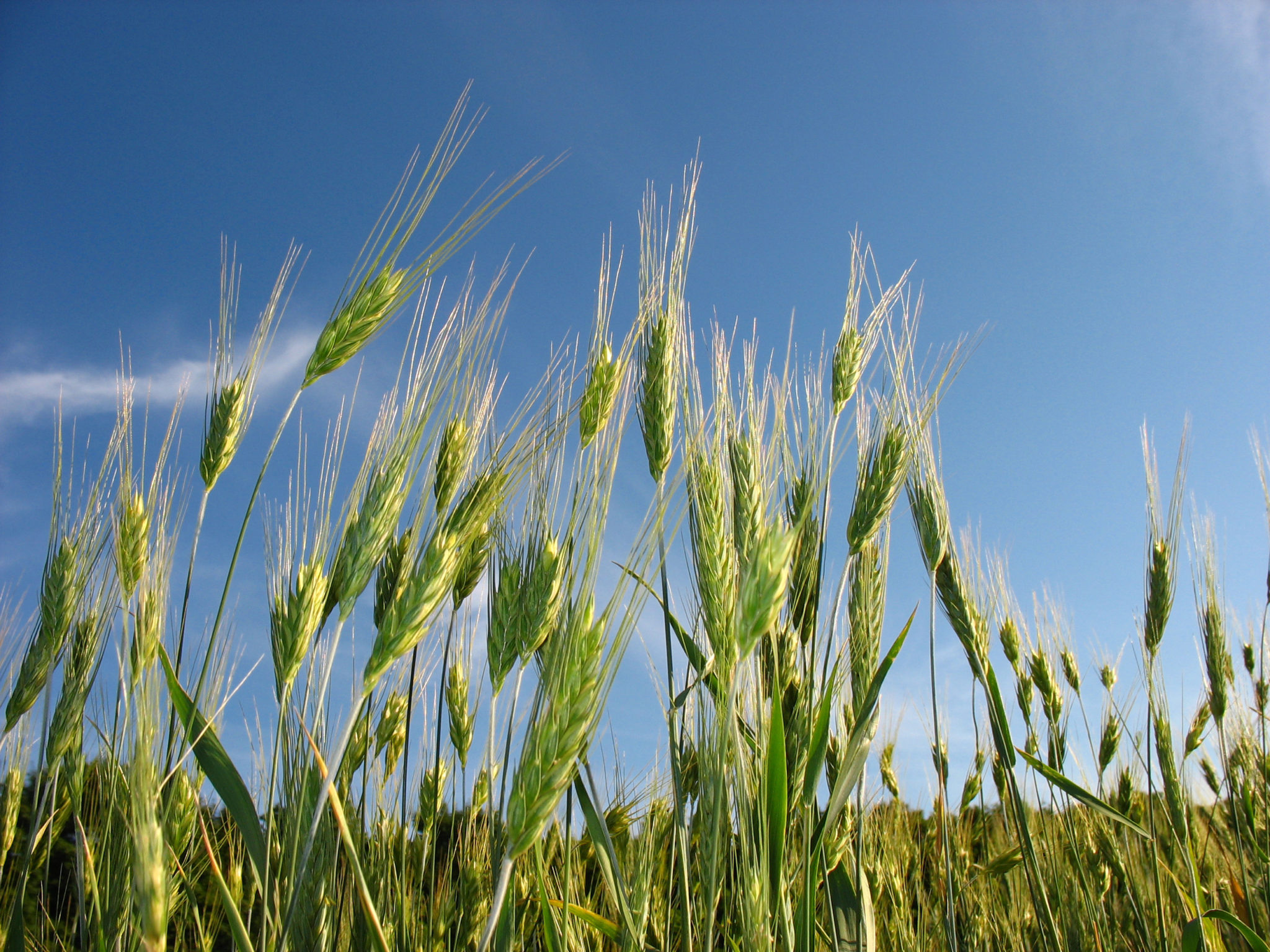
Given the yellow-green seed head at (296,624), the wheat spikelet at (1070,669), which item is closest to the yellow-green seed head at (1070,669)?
the wheat spikelet at (1070,669)

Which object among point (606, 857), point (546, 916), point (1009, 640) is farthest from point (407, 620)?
point (1009, 640)

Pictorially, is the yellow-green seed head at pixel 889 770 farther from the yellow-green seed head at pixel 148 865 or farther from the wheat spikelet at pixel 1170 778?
the yellow-green seed head at pixel 148 865

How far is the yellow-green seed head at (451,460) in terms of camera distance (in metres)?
1.51

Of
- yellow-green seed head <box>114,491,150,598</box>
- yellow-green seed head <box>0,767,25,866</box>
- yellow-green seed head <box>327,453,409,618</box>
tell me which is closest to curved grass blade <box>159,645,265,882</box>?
yellow-green seed head <box>327,453,409,618</box>

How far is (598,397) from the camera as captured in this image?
169cm

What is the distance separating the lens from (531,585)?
1.34m

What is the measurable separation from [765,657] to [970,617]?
0.89 m

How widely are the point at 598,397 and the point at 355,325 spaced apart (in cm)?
58

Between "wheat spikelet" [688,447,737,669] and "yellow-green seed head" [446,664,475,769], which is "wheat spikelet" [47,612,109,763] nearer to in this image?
"yellow-green seed head" [446,664,475,769]

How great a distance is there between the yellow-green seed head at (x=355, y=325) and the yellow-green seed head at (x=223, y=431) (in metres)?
0.36

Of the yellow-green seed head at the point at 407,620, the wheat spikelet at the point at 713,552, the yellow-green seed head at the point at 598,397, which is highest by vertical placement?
the yellow-green seed head at the point at 598,397

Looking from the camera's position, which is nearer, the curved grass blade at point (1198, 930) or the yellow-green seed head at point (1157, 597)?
the curved grass blade at point (1198, 930)

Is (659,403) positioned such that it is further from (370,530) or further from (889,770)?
(889,770)

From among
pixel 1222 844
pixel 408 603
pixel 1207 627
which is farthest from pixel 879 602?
pixel 1222 844
